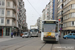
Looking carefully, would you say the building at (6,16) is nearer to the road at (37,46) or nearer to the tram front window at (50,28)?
the road at (37,46)

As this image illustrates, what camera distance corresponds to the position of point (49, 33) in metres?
17.1

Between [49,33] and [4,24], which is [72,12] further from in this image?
[49,33]

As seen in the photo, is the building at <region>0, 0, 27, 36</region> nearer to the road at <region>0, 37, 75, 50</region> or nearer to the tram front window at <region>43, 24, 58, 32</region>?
the road at <region>0, 37, 75, 50</region>

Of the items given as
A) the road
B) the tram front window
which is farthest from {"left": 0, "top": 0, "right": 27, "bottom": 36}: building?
the tram front window

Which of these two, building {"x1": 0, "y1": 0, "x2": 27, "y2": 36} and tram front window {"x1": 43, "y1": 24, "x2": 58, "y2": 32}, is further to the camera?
building {"x1": 0, "y1": 0, "x2": 27, "y2": 36}

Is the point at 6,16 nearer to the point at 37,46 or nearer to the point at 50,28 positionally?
the point at 50,28

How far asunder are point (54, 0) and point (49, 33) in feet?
222

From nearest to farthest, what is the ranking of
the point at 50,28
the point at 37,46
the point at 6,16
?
the point at 37,46 < the point at 50,28 < the point at 6,16

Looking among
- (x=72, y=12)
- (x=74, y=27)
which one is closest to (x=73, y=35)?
(x=74, y=27)

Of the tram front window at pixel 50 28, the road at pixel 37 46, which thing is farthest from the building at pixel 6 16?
the tram front window at pixel 50 28

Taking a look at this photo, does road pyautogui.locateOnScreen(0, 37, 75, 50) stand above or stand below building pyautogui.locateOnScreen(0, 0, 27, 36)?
below

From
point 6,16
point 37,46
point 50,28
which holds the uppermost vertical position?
point 6,16

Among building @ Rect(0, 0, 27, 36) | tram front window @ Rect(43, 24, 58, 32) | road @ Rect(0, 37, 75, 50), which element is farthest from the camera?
building @ Rect(0, 0, 27, 36)

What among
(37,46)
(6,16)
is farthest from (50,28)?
(6,16)
